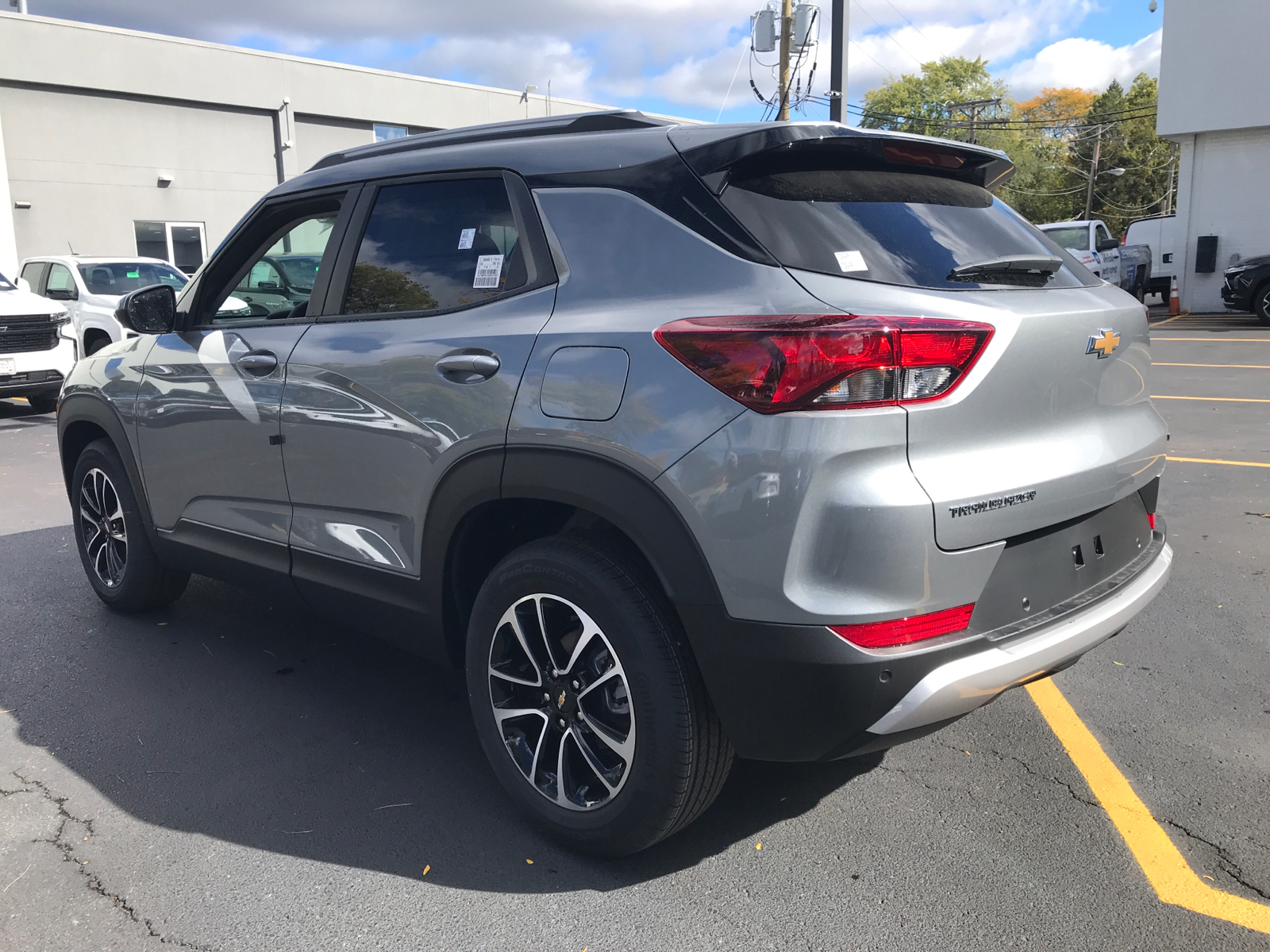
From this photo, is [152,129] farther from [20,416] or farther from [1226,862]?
[1226,862]

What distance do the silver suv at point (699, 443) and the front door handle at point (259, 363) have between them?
1.7 inches

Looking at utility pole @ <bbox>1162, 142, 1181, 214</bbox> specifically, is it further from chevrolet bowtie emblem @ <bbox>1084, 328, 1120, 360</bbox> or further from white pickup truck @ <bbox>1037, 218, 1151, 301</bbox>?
chevrolet bowtie emblem @ <bbox>1084, 328, 1120, 360</bbox>

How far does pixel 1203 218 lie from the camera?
20.8 m

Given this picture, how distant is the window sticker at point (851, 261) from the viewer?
7.97 ft

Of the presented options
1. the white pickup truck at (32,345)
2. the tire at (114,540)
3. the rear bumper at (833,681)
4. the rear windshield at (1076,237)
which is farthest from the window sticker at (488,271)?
the rear windshield at (1076,237)

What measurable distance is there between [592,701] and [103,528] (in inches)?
123

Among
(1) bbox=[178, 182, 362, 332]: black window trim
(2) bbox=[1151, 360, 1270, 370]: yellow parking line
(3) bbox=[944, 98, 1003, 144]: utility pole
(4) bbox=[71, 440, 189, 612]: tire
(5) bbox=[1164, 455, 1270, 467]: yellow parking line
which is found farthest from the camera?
(3) bbox=[944, 98, 1003, 144]: utility pole

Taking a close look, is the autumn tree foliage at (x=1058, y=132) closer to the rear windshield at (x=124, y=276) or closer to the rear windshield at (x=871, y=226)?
the rear windshield at (x=124, y=276)

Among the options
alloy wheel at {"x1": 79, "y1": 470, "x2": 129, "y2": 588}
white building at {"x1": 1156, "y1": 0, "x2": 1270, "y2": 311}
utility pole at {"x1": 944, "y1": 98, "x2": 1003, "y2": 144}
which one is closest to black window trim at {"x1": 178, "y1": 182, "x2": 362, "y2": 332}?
alloy wheel at {"x1": 79, "y1": 470, "x2": 129, "y2": 588}

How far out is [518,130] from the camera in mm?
3246

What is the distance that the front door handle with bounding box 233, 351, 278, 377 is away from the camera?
350 cm

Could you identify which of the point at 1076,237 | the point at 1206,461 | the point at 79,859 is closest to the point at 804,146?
the point at 79,859

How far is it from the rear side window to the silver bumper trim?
4.88 feet

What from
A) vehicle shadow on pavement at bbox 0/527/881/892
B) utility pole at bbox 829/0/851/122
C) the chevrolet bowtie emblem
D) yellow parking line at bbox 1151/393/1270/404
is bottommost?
vehicle shadow on pavement at bbox 0/527/881/892
